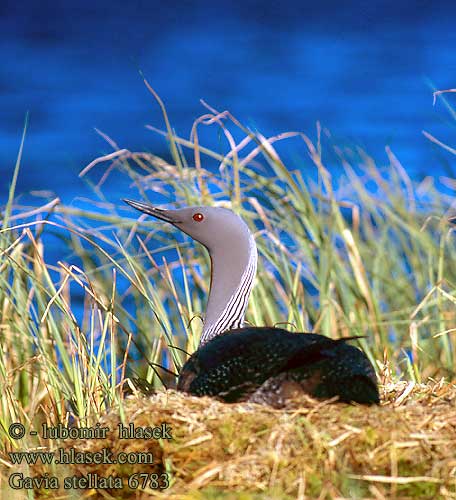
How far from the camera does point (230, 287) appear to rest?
3.79 metres

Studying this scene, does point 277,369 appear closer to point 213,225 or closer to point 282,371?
point 282,371

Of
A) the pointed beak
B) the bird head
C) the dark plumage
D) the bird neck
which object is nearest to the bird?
the dark plumage

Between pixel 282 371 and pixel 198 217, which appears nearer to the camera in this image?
pixel 282 371

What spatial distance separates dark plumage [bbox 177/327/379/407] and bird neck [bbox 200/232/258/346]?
0.58m

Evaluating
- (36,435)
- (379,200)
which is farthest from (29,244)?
(379,200)

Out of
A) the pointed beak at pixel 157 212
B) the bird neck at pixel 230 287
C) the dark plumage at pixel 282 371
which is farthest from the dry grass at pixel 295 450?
the pointed beak at pixel 157 212

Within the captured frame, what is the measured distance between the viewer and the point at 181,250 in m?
4.80

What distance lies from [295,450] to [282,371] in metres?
0.33

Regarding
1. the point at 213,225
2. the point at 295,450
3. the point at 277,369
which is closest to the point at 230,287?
the point at 213,225

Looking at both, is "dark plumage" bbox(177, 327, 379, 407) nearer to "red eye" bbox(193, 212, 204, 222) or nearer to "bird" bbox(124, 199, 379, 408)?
"bird" bbox(124, 199, 379, 408)

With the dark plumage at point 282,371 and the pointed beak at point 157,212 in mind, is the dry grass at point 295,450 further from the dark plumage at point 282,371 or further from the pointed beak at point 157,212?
the pointed beak at point 157,212

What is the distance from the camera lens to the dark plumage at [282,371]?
297 centimetres

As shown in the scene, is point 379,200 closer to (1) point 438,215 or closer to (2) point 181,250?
(1) point 438,215

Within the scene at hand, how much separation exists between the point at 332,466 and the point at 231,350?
24.3 inches
